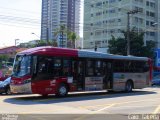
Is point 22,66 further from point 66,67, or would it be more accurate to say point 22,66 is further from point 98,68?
point 98,68

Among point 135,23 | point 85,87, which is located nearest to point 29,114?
point 85,87

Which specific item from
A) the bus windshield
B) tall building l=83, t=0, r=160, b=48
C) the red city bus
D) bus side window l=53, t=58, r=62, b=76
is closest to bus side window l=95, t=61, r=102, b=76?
the red city bus

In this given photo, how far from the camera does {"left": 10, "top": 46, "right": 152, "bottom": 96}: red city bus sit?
856 inches

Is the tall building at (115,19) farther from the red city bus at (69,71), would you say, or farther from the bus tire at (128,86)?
the red city bus at (69,71)

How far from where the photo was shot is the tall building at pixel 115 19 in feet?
330

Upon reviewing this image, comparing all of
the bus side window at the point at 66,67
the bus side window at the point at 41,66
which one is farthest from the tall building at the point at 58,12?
the bus side window at the point at 41,66

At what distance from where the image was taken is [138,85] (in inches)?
1198

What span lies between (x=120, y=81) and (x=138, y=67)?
102 inches

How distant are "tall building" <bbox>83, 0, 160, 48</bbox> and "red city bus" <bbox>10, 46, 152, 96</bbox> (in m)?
69.2

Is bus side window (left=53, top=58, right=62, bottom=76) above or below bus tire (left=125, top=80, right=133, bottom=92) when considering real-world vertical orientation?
above

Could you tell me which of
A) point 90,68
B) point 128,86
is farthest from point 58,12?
point 90,68

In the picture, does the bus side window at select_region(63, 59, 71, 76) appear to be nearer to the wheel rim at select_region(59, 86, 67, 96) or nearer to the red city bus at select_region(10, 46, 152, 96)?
the red city bus at select_region(10, 46, 152, 96)

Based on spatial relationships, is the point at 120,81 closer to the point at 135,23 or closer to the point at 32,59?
the point at 32,59

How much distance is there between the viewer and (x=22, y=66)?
72.4 ft
